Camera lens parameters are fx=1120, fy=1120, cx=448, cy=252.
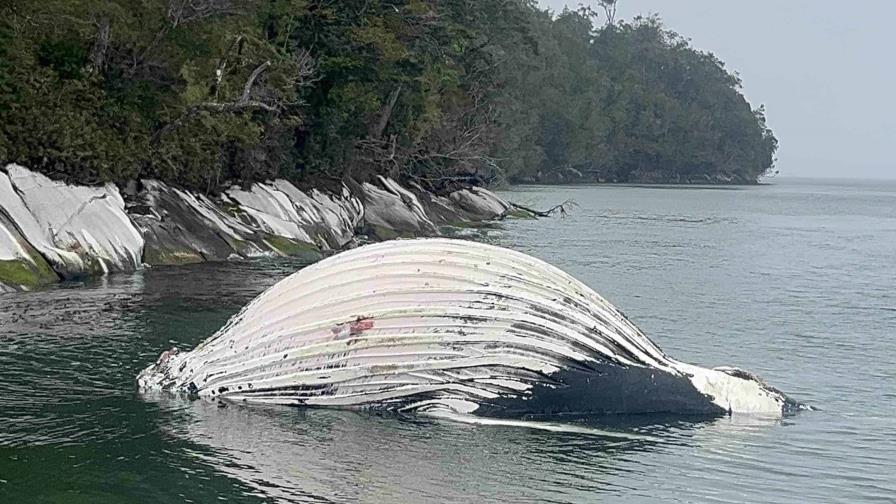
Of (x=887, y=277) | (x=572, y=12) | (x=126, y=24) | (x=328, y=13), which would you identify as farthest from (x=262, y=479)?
(x=572, y=12)

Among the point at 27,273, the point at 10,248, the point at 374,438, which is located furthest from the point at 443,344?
the point at 10,248

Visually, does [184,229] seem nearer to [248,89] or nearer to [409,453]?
[248,89]

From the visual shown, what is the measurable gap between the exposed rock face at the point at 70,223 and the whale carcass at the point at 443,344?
13.5 metres

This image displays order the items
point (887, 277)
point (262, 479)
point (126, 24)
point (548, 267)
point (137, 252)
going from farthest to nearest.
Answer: point (887, 277), point (126, 24), point (137, 252), point (548, 267), point (262, 479)

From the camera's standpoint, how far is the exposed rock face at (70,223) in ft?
80.0

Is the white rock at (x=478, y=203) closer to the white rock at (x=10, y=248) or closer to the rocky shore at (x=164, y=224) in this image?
the rocky shore at (x=164, y=224)

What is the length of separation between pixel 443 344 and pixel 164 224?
68.1 ft

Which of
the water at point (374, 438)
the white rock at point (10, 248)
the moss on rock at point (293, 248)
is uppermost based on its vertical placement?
the white rock at point (10, 248)

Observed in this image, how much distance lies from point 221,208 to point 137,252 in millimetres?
8114

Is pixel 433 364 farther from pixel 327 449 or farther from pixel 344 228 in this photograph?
pixel 344 228

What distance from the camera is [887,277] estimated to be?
113 ft

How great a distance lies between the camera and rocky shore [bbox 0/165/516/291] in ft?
79.2

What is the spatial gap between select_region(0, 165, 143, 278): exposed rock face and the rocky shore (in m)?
0.03

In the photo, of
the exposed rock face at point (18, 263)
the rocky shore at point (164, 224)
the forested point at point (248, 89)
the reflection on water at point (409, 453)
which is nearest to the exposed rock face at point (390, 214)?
the rocky shore at point (164, 224)
